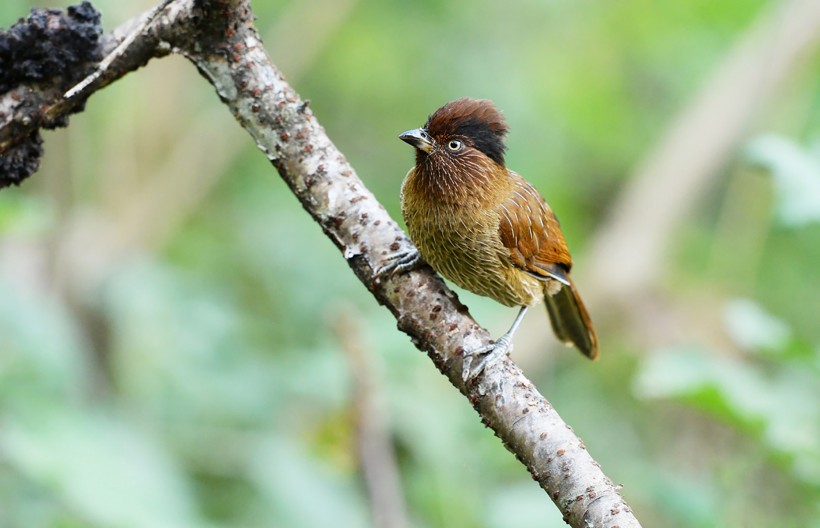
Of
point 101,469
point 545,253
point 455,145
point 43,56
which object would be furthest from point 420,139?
point 101,469

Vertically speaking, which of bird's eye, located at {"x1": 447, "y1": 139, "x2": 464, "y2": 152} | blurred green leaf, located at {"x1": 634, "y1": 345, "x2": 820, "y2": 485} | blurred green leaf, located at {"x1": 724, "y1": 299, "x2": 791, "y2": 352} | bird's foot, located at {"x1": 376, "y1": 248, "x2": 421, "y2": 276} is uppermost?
bird's eye, located at {"x1": 447, "y1": 139, "x2": 464, "y2": 152}

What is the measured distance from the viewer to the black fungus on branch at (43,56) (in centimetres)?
259

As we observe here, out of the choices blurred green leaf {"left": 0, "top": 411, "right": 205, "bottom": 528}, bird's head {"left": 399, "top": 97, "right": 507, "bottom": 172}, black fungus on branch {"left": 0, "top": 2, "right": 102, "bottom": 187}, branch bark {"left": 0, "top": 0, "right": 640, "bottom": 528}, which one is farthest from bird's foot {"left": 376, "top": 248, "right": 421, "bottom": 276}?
blurred green leaf {"left": 0, "top": 411, "right": 205, "bottom": 528}

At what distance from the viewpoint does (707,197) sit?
7871 mm

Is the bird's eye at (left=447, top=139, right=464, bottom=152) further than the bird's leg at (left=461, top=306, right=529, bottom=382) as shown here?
Yes

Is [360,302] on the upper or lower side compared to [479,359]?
upper

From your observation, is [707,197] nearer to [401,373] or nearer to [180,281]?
[401,373]

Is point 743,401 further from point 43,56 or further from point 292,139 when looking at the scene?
point 43,56

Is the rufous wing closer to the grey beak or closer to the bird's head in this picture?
the bird's head

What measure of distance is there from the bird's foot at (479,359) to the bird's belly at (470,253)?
790 mm

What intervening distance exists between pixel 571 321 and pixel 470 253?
0.87 metres

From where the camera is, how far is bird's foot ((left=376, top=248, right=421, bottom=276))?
267 centimetres

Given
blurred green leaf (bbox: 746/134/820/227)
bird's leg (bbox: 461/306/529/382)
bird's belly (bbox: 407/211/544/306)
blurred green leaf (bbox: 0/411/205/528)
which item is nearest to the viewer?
bird's leg (bbox: 461/306/529/382)

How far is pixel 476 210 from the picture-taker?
3.53 metres
